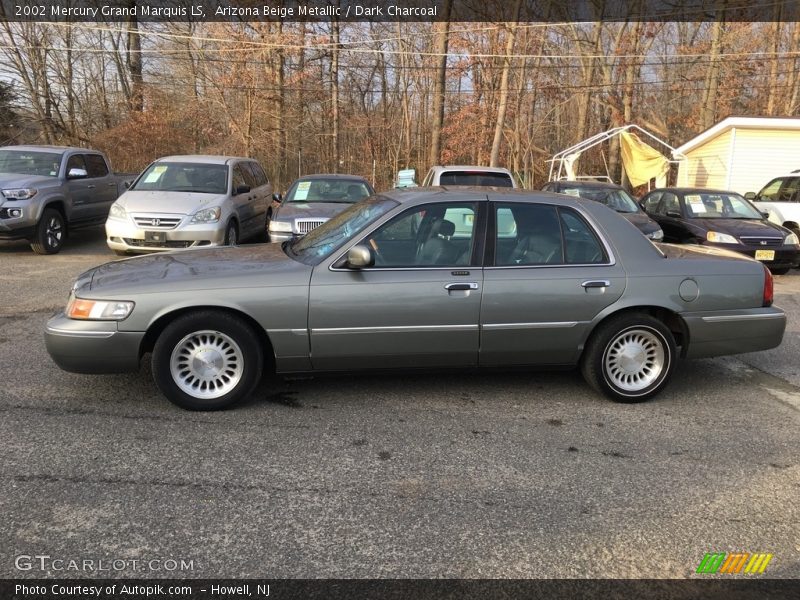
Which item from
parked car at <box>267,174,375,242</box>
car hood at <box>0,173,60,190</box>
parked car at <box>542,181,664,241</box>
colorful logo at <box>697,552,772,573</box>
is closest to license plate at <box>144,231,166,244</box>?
parked car at <box>267,174,375,242</box>

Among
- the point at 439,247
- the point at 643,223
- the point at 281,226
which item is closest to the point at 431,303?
the point at 439,247

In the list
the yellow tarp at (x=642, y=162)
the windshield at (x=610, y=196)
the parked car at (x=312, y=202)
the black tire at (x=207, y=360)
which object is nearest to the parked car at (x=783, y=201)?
the windshield at (x=610, y=196)

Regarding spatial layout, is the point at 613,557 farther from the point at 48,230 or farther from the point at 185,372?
the point at 48,230

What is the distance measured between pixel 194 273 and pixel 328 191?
676 centimetres

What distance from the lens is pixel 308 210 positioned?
31.8 feet

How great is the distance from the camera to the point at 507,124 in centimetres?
3073

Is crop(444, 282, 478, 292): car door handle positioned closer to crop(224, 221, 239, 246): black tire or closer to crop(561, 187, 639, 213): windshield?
crop(224, 221, 239, 246): black tire

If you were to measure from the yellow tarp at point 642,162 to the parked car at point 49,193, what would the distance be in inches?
636

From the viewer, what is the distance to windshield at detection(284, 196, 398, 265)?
430 cm

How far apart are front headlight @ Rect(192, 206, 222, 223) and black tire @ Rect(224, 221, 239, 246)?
0.83ft

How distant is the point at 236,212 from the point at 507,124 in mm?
23312

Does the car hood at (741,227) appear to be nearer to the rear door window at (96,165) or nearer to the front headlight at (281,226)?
the front headlight at (281,226)

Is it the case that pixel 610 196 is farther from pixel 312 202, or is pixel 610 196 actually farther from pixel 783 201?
pixel 312 202

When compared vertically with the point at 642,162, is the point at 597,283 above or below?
below
